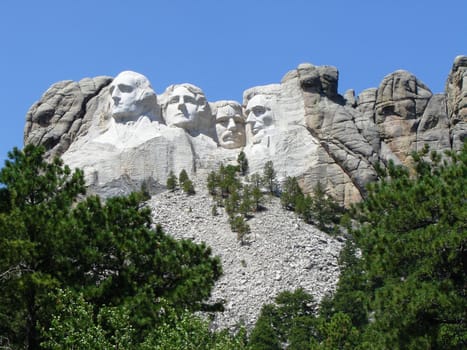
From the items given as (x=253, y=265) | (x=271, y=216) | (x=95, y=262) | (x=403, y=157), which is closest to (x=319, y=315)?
(x=253, y=265)

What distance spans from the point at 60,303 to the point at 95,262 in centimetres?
245

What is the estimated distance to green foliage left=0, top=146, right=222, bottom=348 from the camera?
25.5 metres

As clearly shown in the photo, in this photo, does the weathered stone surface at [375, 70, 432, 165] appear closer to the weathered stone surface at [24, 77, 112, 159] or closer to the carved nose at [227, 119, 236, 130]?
the carved nose at [227, 119, 236, 130]

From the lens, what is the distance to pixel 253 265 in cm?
4866

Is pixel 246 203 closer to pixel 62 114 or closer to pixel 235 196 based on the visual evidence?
pixel 235 196

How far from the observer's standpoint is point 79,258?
2652cm

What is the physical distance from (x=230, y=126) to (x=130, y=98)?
5.21 m

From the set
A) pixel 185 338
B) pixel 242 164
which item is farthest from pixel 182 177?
pixel 185 338

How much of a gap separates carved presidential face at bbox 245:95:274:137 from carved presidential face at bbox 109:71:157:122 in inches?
189

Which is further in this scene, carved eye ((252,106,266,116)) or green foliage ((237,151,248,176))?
carved eye ((252,106,266,116))

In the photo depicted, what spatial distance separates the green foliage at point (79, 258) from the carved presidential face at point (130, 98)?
26575 millimetres

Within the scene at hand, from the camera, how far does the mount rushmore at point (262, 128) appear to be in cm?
5366

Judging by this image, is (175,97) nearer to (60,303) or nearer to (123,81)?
(123,81)

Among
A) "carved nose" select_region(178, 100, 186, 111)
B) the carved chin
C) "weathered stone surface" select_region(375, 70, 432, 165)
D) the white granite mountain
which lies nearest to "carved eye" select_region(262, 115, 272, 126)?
the white granite mountain
